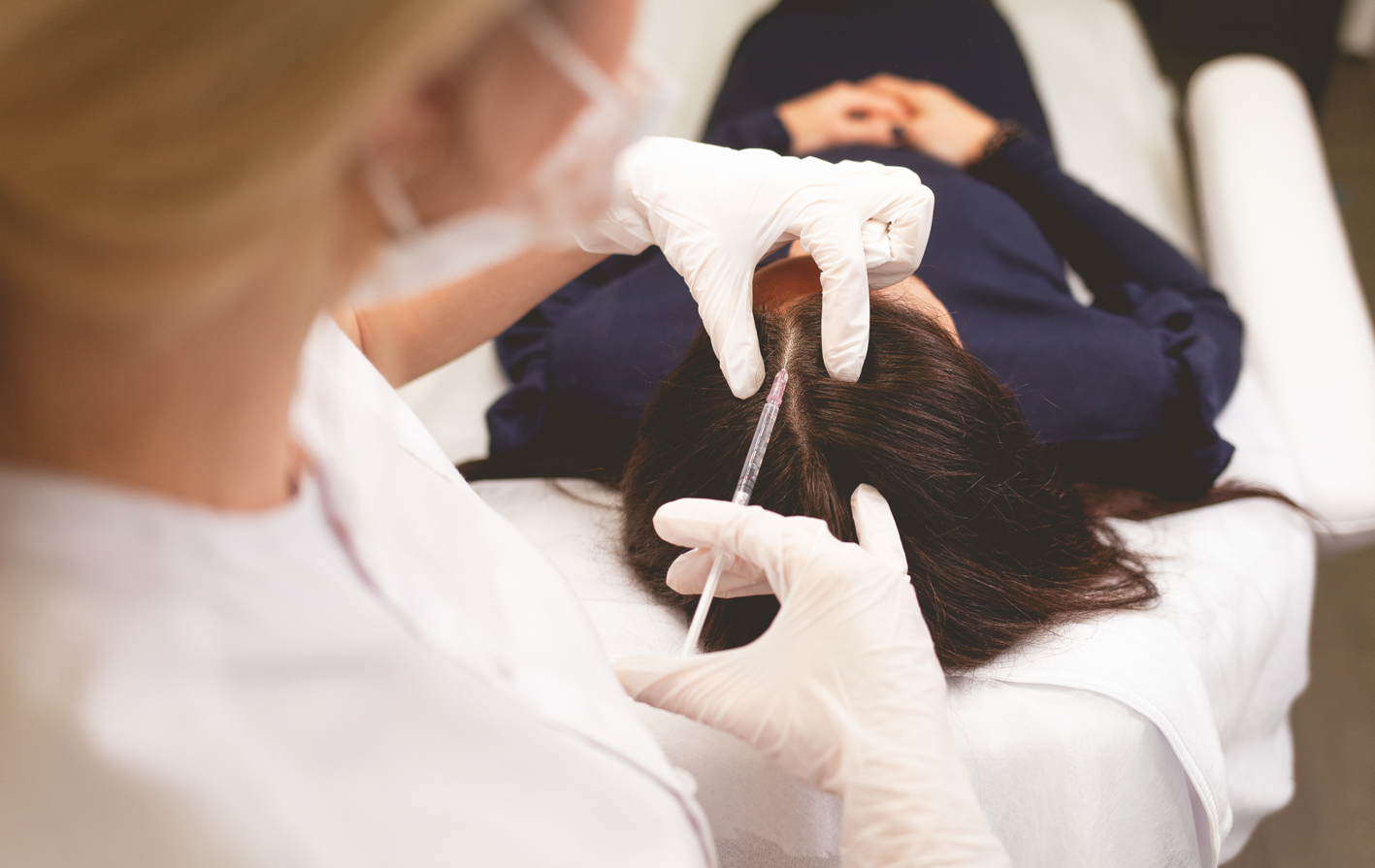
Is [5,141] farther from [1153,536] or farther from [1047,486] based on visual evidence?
[1153,536]

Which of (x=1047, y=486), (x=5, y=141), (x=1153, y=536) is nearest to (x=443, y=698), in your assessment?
(x=5, y=141)

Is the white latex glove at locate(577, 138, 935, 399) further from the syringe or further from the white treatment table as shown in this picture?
the white treatment table

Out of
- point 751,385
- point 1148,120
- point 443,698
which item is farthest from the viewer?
point 1148,120

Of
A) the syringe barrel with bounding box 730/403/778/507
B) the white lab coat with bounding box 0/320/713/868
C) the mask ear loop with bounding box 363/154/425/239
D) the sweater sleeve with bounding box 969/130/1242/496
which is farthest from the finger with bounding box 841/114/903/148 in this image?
the mask ear loop with bounding box 363/154/425/239

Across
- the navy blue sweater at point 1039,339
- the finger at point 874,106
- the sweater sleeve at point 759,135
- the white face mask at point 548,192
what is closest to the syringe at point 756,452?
the navy blue sweater at point 1039,339

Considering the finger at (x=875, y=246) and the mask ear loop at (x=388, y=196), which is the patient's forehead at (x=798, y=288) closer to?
the finger at (x=875, y=246)

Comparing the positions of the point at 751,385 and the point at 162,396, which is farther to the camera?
the point at 751,385

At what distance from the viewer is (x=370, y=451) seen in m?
0.58

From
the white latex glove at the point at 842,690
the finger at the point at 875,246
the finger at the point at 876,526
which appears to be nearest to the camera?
the white latex glove at the point at 842,690

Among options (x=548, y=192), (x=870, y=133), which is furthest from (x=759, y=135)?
(x=548, y=192)

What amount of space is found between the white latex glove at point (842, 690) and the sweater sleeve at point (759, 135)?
81 cm

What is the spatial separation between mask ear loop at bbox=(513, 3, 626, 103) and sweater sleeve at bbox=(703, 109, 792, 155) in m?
1.03

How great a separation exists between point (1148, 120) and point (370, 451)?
1659mm

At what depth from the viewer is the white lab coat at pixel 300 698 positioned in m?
0.40
